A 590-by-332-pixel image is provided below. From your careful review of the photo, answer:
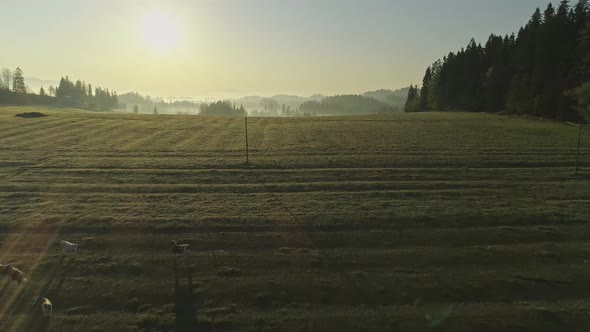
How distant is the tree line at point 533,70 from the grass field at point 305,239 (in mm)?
44820

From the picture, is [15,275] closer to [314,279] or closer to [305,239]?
[314,279]

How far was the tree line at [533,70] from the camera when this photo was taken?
73.6m

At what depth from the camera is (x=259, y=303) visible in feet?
47.1

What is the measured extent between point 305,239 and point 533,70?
285 feet

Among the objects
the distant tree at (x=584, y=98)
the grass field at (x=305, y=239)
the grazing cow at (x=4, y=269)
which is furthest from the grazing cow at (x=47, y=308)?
the distant tree at (x=584, y=98)

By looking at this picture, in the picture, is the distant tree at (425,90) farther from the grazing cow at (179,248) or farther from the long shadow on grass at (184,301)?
→ the long shadow on grass at (184,301)

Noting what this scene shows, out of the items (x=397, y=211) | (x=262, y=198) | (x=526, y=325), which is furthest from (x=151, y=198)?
(x=526, y=325)

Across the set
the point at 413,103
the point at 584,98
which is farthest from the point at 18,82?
the point at 584,98

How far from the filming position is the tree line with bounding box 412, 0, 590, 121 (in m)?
73.6

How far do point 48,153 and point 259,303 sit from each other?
39163 millimetres

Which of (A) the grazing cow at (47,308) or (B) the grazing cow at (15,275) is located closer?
(A) the grazing cow at (47,308)

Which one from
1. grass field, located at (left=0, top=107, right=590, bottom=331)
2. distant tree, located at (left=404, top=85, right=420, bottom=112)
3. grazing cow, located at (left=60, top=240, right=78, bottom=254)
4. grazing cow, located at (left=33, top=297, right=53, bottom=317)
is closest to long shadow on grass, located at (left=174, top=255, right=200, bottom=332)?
grass field, located at (left=0, top=107, right=590, bottom=331)

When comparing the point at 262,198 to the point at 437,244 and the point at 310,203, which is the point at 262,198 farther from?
the point at 437,244

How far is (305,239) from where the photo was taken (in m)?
19.9
